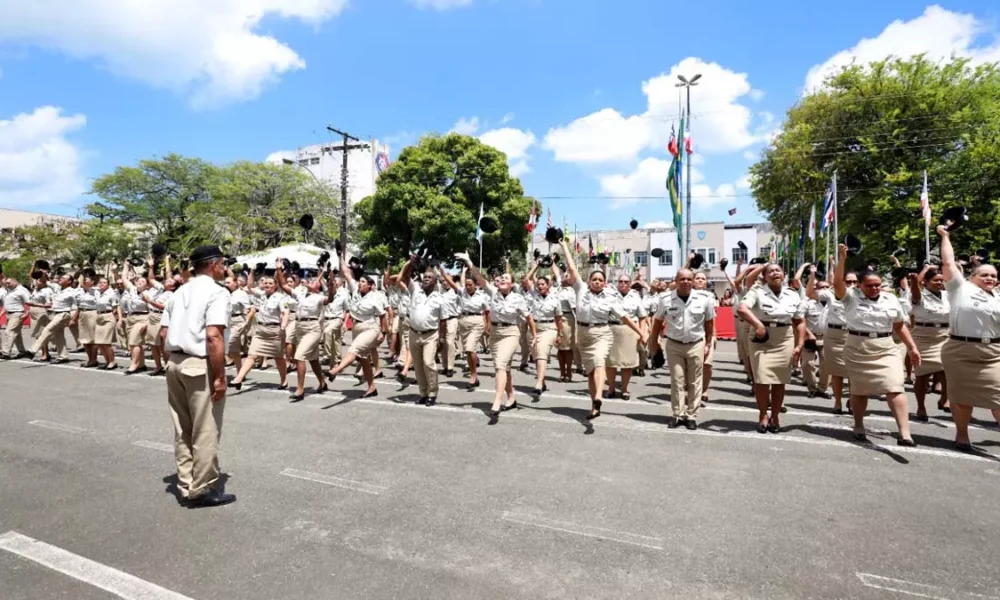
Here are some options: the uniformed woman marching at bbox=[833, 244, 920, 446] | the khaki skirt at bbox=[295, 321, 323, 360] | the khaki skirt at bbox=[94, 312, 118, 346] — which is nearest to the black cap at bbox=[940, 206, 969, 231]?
the uniformed woman marching at bbox=[833, 244, 920, 446]

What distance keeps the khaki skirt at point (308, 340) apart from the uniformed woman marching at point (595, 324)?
406 centimetres

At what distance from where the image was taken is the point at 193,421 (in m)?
4.57

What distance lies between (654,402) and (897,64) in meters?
30.9

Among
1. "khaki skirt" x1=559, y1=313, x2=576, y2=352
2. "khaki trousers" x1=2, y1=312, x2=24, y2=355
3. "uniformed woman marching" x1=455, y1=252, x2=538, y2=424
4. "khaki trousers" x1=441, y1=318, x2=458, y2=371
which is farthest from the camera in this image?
"khaki trousers" x1=2, y1=312, x2=24, y2=355

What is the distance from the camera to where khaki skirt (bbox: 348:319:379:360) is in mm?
8656

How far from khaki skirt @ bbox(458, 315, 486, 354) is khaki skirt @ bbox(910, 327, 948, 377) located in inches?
259

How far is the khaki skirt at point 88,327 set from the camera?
39.7 feet

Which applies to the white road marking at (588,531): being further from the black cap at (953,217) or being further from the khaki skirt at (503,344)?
the black cap at (953,217)

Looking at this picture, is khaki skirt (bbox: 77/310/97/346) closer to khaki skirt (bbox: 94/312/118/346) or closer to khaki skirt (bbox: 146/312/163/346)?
khaki skirt (bbox: 94/312/118/346)

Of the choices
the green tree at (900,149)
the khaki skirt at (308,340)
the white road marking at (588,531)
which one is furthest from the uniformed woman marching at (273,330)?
the green tree at (900,149)

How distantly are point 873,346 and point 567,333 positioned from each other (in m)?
5.36

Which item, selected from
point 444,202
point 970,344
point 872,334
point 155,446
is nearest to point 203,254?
point 155,446

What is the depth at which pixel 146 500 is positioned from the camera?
4.52m

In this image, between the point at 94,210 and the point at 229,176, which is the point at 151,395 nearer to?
the point at 229,176
